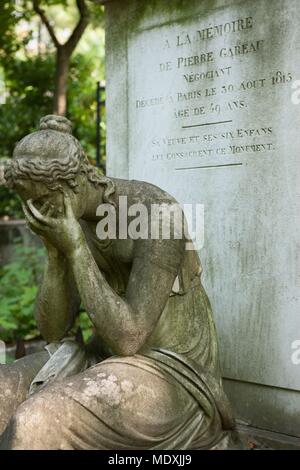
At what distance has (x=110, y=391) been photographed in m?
2.82

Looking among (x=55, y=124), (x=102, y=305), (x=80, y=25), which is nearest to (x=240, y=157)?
(x=55, y=124)

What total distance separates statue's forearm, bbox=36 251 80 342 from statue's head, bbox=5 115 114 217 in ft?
1.23

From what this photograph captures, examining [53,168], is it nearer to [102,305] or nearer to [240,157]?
→ [102,305]

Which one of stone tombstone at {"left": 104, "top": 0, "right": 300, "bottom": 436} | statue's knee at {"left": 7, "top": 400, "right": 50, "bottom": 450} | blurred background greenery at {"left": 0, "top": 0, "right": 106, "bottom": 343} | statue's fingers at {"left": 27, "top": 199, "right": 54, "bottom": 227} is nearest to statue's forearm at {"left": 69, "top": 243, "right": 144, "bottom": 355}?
statue's fingers at {"left": 27, "top": 199, "right": 54, "bottom": 227}

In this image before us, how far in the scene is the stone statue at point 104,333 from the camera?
276cm

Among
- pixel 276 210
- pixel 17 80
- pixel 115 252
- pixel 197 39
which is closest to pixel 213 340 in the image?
pixel 115 252

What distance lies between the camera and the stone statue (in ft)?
9.07

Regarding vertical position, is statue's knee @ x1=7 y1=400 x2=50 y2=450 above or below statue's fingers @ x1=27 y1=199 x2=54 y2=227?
below

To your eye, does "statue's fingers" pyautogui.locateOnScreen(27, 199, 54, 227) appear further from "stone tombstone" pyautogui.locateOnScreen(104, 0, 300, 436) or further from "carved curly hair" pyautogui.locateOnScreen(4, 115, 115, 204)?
"stone tombstone" pyautogui.locateOnScreen(104, 0, 300, 436)

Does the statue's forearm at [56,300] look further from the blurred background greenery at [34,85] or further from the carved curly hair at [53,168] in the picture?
the blurred background greenery at [34,85]

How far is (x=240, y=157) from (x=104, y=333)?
1726mm

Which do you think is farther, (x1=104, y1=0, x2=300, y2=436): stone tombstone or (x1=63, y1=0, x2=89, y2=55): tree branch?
(x1=63, y1=0, x2=89, y2=55): tree branch

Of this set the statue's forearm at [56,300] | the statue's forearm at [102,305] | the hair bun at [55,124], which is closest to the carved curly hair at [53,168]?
the hair bun at [55,124]

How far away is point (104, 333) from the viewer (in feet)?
9.72
